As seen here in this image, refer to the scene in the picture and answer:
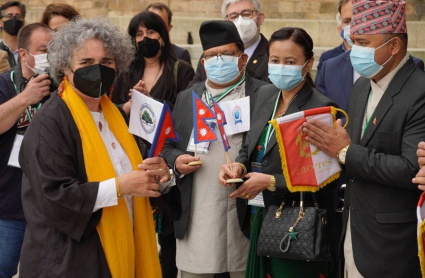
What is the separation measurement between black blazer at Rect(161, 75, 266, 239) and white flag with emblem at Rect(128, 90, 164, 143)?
0.64 metres

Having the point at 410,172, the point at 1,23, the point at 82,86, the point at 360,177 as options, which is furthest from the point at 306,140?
the point at 1,23

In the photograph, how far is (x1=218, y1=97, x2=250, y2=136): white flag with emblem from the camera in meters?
5.14

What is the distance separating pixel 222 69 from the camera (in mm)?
5250

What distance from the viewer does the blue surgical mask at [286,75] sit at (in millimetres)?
4914

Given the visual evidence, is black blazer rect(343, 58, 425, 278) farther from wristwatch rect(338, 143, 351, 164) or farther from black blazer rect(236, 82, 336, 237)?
black blazer rect(236, 82, 336, 237)

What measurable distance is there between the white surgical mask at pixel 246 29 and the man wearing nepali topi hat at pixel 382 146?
2.07 m

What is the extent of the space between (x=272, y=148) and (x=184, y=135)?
748 millimetres

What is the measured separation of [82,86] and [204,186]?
137 cm

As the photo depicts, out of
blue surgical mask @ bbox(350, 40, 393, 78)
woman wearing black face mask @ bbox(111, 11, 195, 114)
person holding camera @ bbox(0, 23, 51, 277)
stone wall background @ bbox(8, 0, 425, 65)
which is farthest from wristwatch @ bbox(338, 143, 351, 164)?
stone wall background @ bbox(8, 0, 425, 65)

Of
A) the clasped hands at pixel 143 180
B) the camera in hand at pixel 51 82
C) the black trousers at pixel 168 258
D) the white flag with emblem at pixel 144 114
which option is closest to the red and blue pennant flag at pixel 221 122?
the white flag with emblem at pixel 144 114

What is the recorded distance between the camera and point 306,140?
14.6ft

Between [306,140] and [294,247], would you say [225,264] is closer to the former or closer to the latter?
[294,247]

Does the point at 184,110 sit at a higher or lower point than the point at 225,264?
higher

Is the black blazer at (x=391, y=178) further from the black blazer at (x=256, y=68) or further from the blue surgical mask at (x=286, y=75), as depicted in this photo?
the black blazer at (x=256, y=68)
